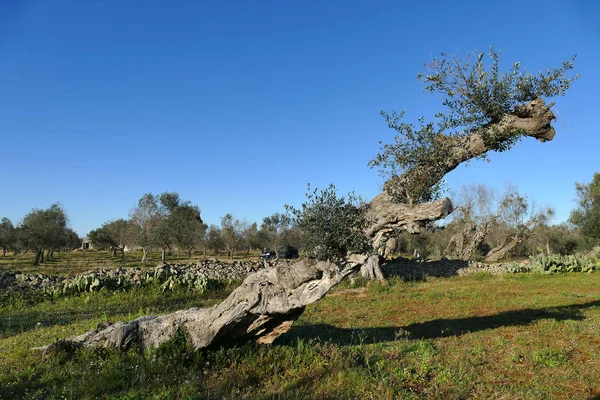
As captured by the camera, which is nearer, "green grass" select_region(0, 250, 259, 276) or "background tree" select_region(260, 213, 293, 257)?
"green grass" select_region(0, 250, 259, 276)

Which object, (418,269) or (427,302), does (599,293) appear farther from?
(418,269)

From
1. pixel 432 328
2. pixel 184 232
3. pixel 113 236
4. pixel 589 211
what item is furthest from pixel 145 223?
pixel 589 211

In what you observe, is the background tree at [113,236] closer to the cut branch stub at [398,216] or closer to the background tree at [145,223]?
the background tree at [145,223]

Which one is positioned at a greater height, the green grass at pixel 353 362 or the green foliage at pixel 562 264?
the green foliage at pixel 562 264

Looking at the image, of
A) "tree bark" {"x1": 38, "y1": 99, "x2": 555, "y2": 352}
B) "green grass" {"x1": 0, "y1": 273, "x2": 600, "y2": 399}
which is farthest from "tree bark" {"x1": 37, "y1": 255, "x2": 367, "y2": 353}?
"green grass" {"x1": 0, "y1": 273, "x2": 600, "y2": 399}

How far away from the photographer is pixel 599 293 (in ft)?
55.6

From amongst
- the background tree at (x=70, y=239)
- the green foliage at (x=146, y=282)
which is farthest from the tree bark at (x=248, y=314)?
the background tree at (x=70, y=239)

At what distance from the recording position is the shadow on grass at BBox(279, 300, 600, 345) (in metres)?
10.1

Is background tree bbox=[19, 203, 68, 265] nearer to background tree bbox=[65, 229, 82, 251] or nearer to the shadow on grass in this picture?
background tree bbox=[65, 229, 82, 251]

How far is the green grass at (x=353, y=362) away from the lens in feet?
20.5

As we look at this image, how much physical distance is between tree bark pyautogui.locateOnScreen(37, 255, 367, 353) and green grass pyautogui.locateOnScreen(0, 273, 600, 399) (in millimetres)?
326

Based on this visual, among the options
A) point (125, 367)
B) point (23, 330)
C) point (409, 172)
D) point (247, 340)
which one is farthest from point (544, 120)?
point (23, 330)

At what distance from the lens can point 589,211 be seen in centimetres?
3950

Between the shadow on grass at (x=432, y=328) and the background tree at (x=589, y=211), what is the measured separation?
31781mm
